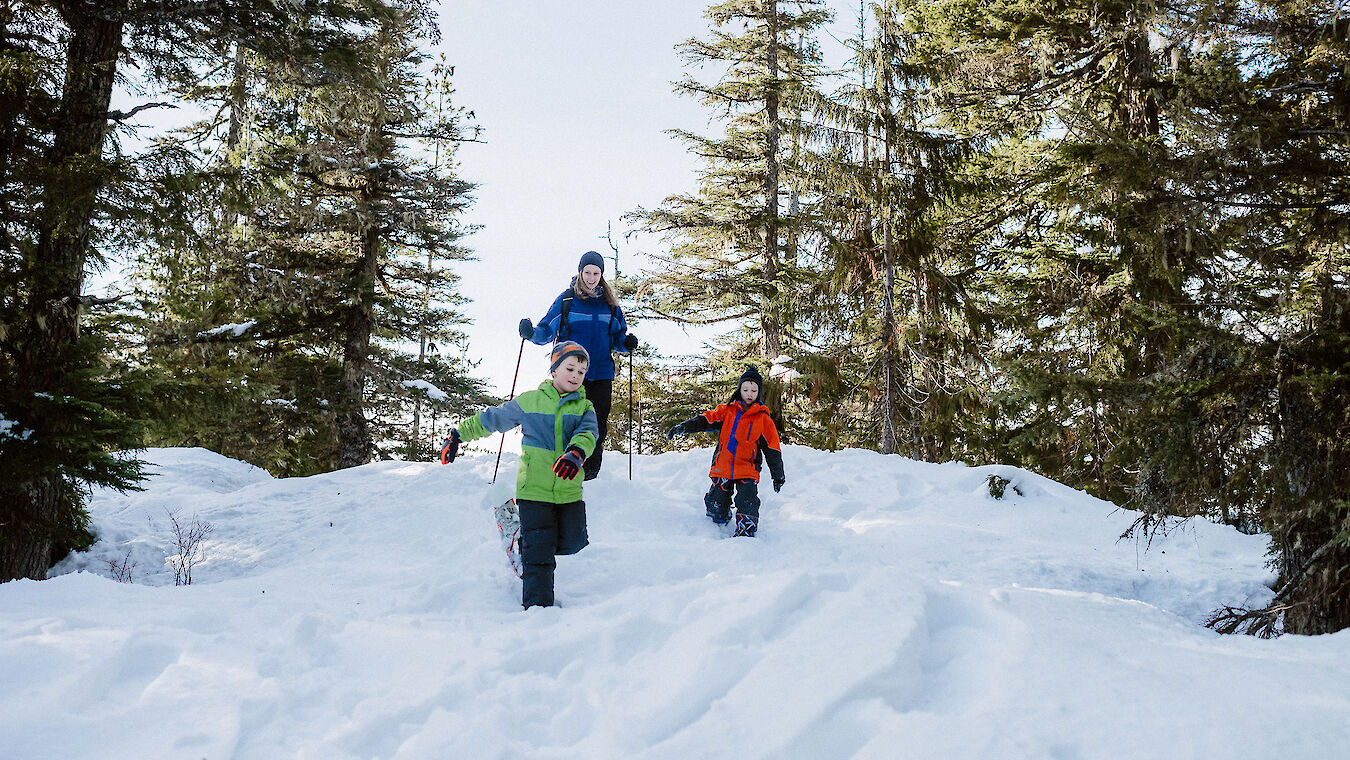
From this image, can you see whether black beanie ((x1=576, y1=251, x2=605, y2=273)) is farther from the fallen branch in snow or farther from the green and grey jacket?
the fallen branch in snow

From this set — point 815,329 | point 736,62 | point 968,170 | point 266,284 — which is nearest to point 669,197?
point 736,62

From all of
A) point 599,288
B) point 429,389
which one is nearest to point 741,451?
point 599,288

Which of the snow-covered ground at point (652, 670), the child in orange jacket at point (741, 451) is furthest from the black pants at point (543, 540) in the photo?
the child in orange jacket at point (741, 451)

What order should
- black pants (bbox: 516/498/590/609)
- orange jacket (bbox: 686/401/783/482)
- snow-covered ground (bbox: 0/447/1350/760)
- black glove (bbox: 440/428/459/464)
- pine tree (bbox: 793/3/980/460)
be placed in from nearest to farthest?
snow-covered ground (bbox: 0/447/1350/760)
black pants (bbox: 516/498/590/609)
black glove (bbox: 440/428/459/464)
orange jacket (bbox: 686/401/783/482)
pine tree (bbox: 793/3/980/460)

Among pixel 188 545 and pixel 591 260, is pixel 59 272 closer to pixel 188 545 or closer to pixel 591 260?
pixel 188 545

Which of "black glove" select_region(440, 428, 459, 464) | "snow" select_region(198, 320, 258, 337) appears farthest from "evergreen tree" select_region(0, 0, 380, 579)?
"snow" select_region(198, 320, 258, 337)

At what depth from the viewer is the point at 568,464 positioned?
5098 millimetres

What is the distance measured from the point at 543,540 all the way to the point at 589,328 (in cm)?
288

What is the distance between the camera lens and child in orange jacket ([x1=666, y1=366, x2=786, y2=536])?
8.65 metres

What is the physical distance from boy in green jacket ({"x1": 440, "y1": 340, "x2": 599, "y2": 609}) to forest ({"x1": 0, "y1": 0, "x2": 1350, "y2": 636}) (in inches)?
130

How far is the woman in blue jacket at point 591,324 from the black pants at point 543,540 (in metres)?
1.87

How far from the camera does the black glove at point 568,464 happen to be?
5043 millimetres

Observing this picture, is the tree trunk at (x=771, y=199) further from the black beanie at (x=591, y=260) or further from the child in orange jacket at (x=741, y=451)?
the black beanie at (x=591, y=260)

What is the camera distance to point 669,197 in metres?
20.6
